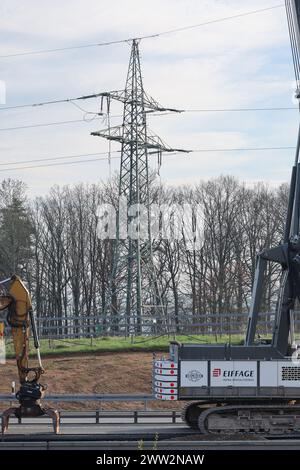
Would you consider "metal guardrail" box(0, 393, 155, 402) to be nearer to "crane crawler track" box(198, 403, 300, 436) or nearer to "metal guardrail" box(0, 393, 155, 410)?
"metal guardrail" box(0, 393, 155, 410)

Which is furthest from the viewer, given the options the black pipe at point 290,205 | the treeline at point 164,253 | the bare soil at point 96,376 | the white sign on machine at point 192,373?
the treeline at point 164,253

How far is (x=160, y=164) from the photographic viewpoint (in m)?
46.6

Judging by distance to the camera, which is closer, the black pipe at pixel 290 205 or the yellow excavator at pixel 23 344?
the yellow excavator at pixel 23 344

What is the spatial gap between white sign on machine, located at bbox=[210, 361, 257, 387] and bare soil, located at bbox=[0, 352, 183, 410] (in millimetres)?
10287

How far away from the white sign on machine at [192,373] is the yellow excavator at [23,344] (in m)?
3.17

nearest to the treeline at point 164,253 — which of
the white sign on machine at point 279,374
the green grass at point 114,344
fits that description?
the green grass at point 114,344

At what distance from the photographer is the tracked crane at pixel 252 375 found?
21531 millimetres

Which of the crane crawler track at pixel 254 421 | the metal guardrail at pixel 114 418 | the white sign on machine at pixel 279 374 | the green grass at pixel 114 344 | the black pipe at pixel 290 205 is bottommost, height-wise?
the metal guardrail at pixel 114 418

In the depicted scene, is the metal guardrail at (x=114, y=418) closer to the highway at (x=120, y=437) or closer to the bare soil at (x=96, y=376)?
the highway at (x=120, y=437)

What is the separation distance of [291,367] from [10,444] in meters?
7.67

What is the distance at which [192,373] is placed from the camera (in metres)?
21.5

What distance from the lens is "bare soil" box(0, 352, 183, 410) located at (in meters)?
32.5

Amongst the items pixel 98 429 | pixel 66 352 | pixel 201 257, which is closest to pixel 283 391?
pixel 98 429

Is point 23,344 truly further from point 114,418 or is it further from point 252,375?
point 114,418
